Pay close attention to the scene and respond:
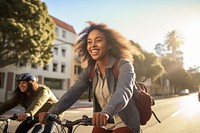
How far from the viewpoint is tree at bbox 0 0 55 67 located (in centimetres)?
1712

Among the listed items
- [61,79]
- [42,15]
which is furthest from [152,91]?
[42,15]

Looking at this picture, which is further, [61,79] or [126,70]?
[61,79]

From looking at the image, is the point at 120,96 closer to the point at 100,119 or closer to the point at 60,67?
the point at 100,119

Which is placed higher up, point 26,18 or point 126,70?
point 26,18

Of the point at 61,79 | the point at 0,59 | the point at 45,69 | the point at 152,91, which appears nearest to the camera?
the point at 0,59

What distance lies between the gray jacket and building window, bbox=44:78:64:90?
3114 cm

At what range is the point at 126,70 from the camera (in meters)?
2.19

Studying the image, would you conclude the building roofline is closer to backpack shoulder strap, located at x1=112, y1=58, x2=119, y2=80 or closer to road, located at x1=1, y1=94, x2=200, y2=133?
road, located at x1=1, y1=94, x2=200, y2=133

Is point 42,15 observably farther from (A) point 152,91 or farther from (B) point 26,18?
(A) point 152,91

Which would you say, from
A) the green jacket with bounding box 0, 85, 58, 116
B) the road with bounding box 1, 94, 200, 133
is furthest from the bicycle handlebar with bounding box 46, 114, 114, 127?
the road with bounding box 1, 94, 200, 133

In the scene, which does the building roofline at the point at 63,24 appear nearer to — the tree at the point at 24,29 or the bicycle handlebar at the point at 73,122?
the tree at the point at 24,29

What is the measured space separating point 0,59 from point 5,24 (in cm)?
462

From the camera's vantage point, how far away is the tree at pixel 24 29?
17125 mm

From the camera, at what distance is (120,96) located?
1949 mm
